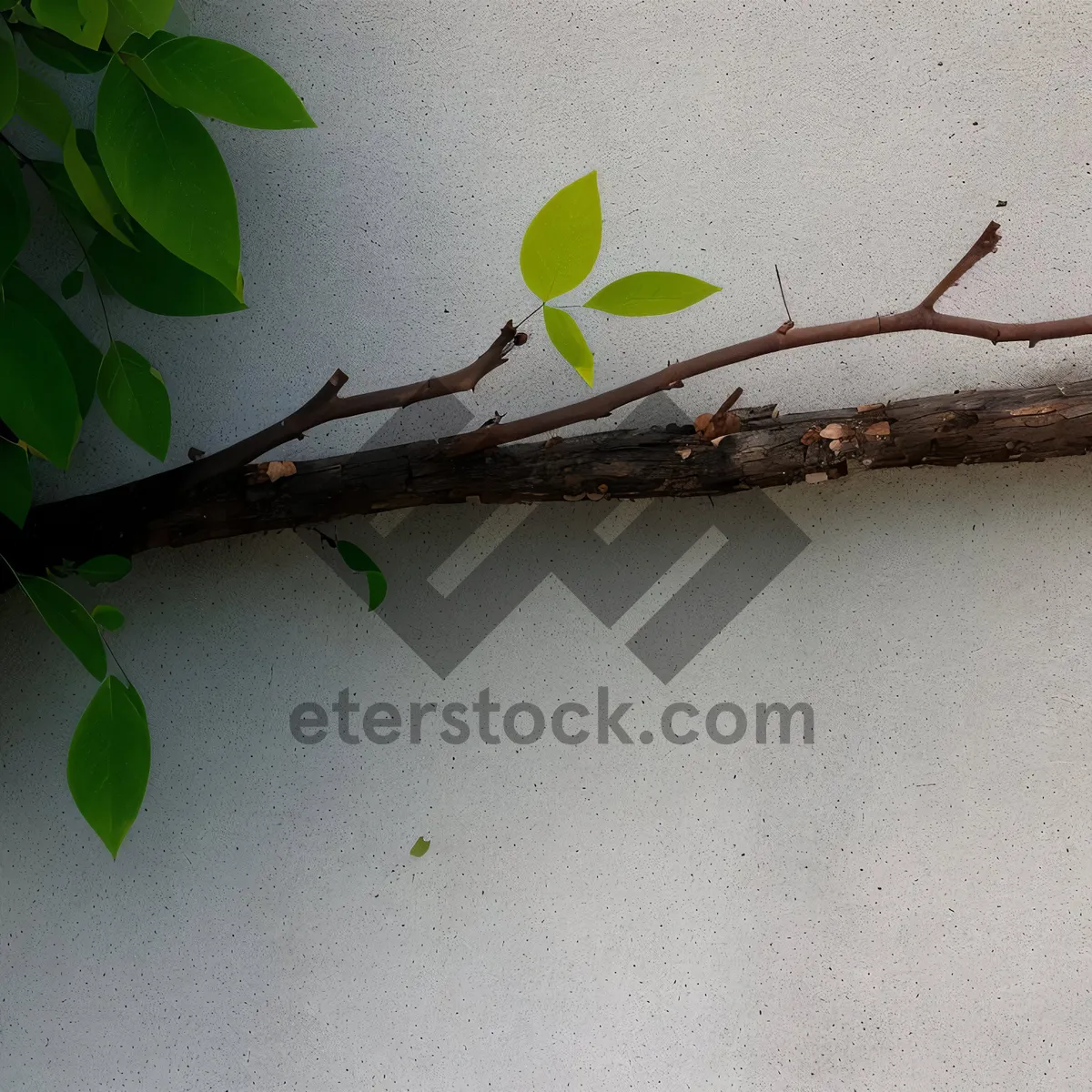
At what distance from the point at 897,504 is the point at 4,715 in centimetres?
114

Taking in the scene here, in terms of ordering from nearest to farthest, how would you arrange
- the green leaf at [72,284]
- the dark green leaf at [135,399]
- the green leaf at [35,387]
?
the green leaf at [35,387]
the dark green leaf at [135,399]
the green leaf at [72,284]

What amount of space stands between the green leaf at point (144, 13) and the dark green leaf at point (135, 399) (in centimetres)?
31

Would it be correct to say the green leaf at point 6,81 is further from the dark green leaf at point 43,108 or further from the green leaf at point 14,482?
the green leaf at point 14,482

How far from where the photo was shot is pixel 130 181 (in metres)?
0.73

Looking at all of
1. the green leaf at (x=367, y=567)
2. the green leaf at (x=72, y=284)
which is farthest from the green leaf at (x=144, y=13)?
the green leaf at (x=367, y=567)

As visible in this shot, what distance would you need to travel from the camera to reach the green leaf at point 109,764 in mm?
849

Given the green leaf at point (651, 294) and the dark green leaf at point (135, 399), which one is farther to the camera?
the dark green leaf at point (135, 399)

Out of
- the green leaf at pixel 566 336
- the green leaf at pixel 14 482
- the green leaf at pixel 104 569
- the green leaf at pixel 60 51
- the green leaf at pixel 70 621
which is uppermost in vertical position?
the green leaf at pixel 60 51

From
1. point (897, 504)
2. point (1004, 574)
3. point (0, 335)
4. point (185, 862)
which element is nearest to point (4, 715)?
point (185, 862)

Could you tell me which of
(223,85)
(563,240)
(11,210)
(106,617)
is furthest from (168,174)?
(106,617)

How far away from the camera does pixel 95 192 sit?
83 cm

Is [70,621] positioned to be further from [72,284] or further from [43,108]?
[43,108]

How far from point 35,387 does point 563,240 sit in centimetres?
52

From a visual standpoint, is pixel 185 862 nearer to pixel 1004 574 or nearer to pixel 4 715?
pixel 4 715
